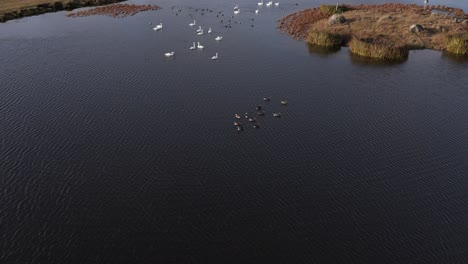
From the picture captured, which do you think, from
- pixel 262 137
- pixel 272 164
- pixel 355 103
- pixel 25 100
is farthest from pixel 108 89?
pixel 355 103

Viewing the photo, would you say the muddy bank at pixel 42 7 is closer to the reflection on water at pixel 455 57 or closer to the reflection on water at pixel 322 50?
the reflection on water at pixel 322 50

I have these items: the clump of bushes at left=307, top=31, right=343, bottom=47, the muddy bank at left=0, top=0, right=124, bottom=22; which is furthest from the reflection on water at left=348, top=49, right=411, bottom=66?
the muddy bank at left=0, top=0, right=124, bottom=22

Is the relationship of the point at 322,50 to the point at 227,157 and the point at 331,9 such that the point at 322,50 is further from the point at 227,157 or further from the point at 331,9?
the point at 227,157

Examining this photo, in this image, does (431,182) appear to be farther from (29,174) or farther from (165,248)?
(29,174)

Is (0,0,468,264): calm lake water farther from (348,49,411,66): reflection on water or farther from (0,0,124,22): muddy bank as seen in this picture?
(0,0,124,22): muddy bank

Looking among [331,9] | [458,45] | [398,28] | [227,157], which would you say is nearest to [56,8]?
[331,9]

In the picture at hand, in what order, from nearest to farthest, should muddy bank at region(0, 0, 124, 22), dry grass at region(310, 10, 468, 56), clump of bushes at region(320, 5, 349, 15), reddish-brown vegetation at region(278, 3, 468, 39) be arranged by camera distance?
dry grass at region(310, 10, 468, 56) → reddish-brown vegetation at region(278, 3, 468, 39) → clump of bushes at region(320, 5, 349, 15) → muddy bank at region(0, 0, 124, 22)

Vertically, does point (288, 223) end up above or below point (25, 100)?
below
